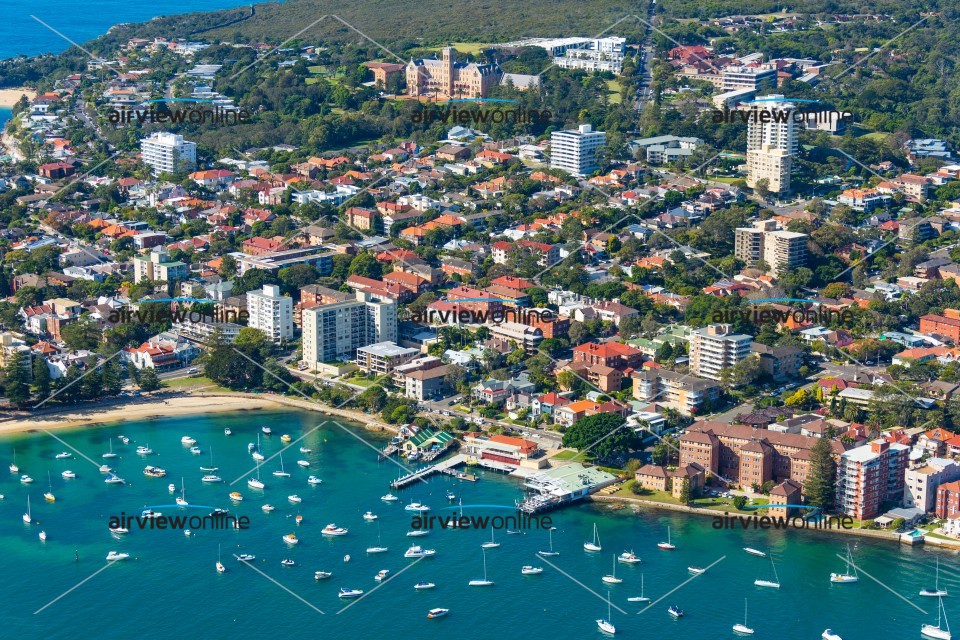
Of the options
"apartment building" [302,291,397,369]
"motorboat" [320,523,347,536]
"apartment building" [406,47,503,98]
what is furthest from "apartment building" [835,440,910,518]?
"apartment building" [406,47,503,98]

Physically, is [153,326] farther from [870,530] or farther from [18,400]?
[870,530]

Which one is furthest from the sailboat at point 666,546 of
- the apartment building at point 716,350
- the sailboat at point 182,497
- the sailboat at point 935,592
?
the sailboat at point 182,497

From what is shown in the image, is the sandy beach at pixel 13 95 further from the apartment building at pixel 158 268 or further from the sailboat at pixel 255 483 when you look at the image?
the sailboat at pixel 255 483

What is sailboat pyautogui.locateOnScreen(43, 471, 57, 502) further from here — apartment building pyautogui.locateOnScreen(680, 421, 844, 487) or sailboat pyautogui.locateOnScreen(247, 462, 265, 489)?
apartment building pyautogui.locateOnScreen(680, 421, 844, 487)

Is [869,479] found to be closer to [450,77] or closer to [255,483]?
[255,483]

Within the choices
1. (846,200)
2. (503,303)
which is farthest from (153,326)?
(846,200)

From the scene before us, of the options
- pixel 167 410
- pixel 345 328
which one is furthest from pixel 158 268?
pixel 167 410
